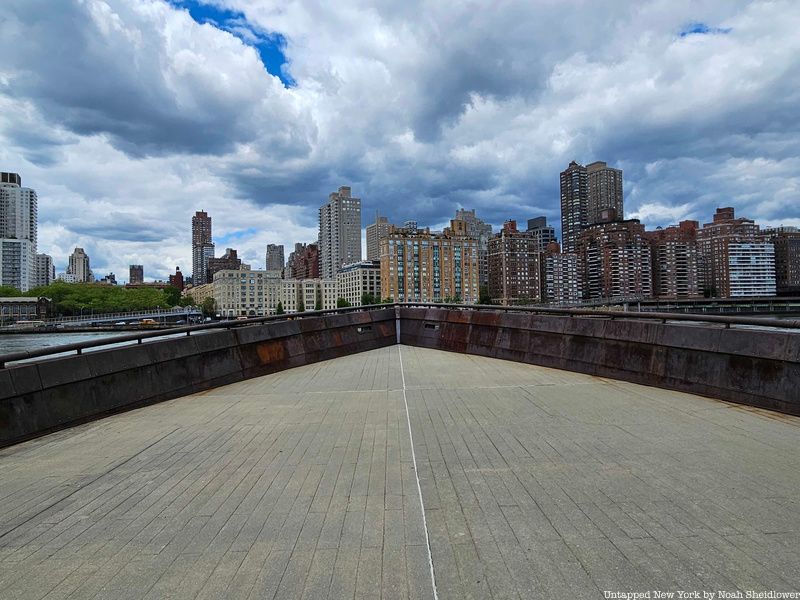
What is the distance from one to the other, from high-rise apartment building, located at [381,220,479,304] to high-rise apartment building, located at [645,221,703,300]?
208 ft

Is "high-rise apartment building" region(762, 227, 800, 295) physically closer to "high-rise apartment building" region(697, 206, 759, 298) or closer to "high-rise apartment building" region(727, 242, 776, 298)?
"high-rise apartment building" region(727, 242, 776, 298)

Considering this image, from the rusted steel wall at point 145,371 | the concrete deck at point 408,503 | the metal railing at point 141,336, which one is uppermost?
the metal railing at point 141,336

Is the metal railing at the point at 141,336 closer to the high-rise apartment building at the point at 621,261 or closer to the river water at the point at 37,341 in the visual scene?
the river water at the point at 37,341

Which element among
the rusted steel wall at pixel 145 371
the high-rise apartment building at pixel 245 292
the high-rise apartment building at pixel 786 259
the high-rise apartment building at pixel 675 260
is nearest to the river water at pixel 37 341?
the rusted steel wall at pixel 145 371

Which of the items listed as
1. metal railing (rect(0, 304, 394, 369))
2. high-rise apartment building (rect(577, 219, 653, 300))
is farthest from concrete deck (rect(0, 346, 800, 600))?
high-rise apartment building (rect(577, 219, 653, 300))

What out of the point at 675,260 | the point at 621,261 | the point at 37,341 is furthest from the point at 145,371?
the point at 621,261

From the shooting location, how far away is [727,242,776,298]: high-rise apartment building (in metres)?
44.3

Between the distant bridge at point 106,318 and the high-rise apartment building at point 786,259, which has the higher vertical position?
the high-rise apartment building at point 786,259

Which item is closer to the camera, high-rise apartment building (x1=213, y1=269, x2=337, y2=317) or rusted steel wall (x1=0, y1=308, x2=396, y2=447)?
rusted steel wall (x1=0, y1=308, x2=396, y2=447)

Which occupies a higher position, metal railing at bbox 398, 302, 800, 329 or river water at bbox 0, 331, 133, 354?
metal railing at bbox 398, 302, 800, 329

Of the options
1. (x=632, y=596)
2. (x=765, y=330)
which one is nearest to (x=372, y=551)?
(x=632, y=596)

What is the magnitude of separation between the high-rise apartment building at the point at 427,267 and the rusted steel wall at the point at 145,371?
152 meters

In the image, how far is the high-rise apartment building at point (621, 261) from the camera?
159 m

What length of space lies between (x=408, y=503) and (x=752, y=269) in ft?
184
